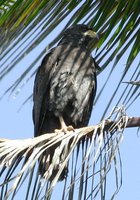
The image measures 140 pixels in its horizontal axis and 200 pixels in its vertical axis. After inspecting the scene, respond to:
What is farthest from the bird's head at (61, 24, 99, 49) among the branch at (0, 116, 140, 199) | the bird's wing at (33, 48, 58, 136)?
the branch at (0, 116, 140, 199)

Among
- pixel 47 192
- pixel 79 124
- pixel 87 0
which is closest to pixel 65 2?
pixel 87 0

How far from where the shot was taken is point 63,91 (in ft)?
15.6

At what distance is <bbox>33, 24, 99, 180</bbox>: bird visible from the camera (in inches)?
186

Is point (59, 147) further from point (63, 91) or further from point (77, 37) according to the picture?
point (77, 37)

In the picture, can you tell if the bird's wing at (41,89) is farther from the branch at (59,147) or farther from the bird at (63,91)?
the branch at (59,147)

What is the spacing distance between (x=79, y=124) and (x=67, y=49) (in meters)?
0.76

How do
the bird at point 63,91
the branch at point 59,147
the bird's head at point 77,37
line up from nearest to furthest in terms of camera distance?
1. the branch at point 59,147
2. the bird at point 63,91
3. the bird's head at point 77,37

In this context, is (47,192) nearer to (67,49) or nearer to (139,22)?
(139,22)

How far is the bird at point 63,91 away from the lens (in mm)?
4727

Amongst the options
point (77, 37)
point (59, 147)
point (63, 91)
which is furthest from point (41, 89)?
point (59, 147)

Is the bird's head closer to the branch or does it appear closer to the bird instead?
the bird

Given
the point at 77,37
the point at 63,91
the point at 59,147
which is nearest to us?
the point at 59,147

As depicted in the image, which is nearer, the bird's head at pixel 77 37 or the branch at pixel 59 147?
the branch at pixel 59 147

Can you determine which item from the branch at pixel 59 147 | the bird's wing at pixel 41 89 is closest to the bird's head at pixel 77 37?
the bird's wing at pixel 41 89
